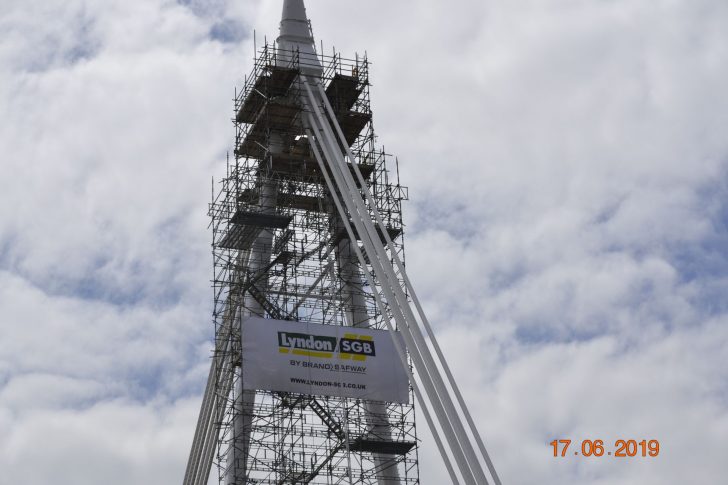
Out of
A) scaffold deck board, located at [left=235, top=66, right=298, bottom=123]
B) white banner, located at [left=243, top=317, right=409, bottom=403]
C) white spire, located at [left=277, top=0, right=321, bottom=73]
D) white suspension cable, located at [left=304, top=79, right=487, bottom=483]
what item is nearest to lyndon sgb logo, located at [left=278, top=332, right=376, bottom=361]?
white banner, located at [left=243, top=317, right=409, bottom=403]

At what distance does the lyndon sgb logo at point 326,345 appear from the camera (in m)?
62.8

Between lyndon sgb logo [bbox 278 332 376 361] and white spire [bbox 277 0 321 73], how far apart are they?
12.1 m

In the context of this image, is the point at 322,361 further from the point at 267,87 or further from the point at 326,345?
the point at 267,87

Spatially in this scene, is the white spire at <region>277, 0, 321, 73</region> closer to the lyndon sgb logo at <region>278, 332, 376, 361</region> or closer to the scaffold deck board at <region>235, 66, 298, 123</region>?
the scaffold deck board at <region>235, 66, 298, 123</region>

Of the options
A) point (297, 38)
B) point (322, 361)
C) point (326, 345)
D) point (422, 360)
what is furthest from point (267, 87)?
point (422, 360)

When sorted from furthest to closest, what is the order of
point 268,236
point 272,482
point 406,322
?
1. point 268,236
2. point 272,482
3. point 406,322

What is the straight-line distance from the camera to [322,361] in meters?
63.1

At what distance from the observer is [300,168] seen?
67.3 metres

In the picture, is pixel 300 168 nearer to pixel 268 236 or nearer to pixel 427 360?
pixel 268 236

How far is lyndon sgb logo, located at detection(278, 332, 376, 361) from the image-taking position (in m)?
62.8

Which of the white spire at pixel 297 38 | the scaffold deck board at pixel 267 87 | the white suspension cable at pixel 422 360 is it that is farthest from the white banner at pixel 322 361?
the white spire at pixel 297 38

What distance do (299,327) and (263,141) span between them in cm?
940

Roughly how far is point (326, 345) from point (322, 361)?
759 mm

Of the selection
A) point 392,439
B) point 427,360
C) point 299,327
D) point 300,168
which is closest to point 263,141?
point 300,168
